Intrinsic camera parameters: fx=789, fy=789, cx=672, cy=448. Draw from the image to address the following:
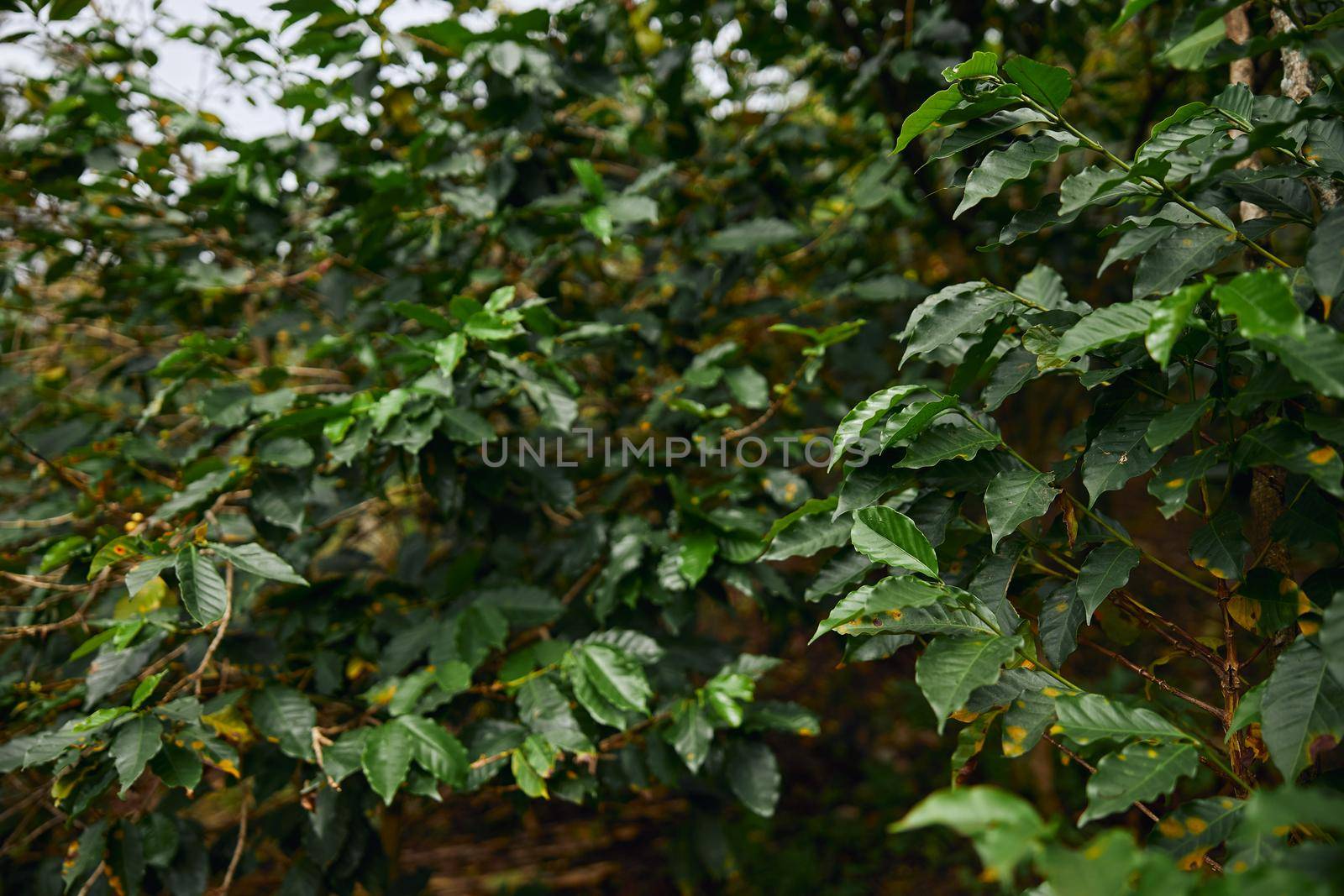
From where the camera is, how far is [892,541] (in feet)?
3.18

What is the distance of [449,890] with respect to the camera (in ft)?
9.66

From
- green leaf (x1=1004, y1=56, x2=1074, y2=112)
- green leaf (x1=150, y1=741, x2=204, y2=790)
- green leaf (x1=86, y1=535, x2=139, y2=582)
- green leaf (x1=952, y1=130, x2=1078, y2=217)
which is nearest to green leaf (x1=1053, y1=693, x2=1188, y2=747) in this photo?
green leaf (x1=952, y1=130, x2=1078, y2=217)

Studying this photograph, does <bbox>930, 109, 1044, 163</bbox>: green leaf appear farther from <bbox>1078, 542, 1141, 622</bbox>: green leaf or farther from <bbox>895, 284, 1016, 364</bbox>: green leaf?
<bbox>1078, 542, 1141, 622</bbox>: green leaf

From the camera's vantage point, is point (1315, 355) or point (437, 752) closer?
point (1315, 355)

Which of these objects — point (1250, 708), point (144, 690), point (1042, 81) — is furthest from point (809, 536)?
point (144, 690)

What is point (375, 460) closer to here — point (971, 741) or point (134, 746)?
point (134, 746)

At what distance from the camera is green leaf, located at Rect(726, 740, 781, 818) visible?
1.56m

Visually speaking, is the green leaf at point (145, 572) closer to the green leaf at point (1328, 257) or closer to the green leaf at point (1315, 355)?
the green leaf at point (1315, 355)

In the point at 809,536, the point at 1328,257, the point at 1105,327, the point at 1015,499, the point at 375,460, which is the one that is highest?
the point at 1328,257

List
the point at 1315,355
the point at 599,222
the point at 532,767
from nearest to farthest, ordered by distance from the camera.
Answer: the point at 1315,355, the point at 532,767, the point at 599,222

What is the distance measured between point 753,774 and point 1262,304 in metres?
1.23

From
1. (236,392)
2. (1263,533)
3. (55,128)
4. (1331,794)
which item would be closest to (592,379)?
(236,392)

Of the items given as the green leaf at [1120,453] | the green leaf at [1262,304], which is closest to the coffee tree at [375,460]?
the green leaf at [1120,453]

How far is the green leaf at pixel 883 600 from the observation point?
2.84ft
